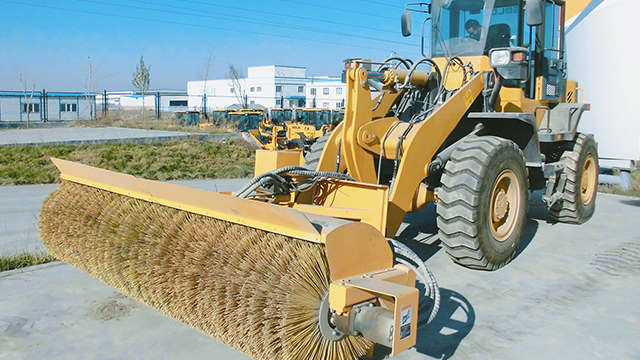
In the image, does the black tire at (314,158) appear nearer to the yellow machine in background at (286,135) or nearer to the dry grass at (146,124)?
the yellow machine in background at (286,135)

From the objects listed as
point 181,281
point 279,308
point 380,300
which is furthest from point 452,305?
point 181,281

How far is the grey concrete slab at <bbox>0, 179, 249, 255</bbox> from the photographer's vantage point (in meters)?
5.39

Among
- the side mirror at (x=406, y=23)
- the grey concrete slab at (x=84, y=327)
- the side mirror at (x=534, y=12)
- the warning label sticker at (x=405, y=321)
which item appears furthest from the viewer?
the side mirror at (x=406, y=23)

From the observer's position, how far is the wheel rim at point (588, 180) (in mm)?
7375

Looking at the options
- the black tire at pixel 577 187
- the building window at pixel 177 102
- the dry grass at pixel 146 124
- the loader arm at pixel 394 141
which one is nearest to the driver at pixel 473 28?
the loader arm at pixel 394 141

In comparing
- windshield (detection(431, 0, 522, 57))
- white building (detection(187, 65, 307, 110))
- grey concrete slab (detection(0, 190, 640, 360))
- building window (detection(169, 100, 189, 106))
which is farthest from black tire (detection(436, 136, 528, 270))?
building window (detection(169, 100, 189, 106))

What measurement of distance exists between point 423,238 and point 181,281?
335 cm

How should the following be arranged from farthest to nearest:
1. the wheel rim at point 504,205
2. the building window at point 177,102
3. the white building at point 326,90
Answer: the white building at point 326,90, the building window at point 177,102, the wheel rim at point 504,205

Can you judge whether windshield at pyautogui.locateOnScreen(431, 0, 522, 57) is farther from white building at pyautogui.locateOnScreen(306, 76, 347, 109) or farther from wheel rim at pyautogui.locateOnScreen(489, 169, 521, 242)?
white building at pyautogui.locateOnScreen(306, 76, 347, 109)

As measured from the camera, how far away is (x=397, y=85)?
5.21 m

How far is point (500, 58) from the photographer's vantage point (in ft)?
17.5

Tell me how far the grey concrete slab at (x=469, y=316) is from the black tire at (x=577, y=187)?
130cm

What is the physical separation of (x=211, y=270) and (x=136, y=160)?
954cm

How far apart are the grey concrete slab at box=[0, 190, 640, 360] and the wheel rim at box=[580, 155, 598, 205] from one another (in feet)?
6.33
